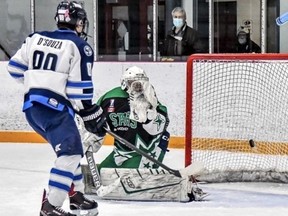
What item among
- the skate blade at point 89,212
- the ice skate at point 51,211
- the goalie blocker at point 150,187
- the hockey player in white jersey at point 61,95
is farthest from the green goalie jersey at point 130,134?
the ice skate at point 51,211

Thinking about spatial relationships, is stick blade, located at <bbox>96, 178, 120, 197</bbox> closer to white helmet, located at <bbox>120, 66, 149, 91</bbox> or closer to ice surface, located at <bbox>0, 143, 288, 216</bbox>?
ice surface, located at <bbox>0, 143, 288, 216</bbox>

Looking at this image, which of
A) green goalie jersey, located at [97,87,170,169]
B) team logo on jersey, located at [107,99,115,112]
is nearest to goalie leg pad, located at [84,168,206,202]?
green goalie jersey, located at [97,87,170,169]

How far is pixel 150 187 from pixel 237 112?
1694 millimetres

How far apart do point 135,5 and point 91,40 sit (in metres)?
0.52

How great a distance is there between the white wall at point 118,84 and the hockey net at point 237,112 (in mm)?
648

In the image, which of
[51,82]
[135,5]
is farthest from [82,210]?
[135,5]

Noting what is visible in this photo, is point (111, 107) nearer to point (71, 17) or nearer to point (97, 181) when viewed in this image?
point (97, 181)

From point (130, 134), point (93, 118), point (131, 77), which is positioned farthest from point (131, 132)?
point (93, 118)

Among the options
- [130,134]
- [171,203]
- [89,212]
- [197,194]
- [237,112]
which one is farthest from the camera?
[237,112]

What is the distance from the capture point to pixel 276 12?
20.8 feet

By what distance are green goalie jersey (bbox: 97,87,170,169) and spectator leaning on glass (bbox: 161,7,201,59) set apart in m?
2.31

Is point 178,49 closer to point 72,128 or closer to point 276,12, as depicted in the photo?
point 276,12

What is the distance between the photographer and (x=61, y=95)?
309cm

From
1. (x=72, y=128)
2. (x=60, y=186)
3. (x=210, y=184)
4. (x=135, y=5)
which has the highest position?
(x=135, y=5)
